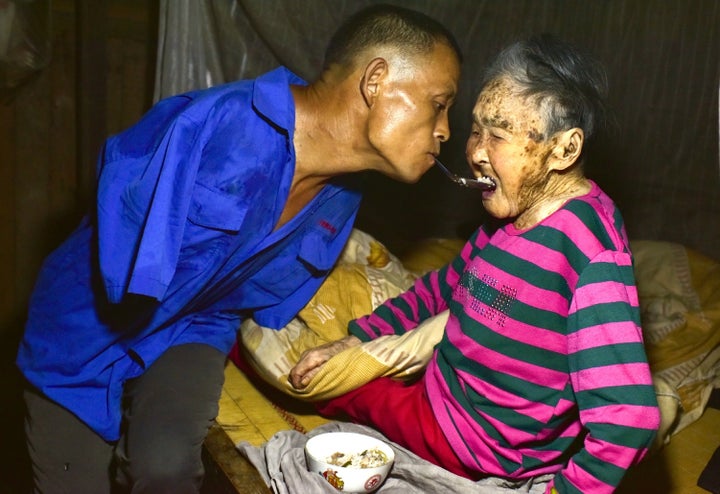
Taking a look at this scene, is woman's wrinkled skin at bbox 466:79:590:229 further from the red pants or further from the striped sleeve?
the red pants

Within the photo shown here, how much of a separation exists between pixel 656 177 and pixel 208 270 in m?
2.35

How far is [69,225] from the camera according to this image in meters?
3.83

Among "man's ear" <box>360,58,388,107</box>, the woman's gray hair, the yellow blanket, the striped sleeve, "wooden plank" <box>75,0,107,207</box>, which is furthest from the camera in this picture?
"wooden plank" <box>75,0,107,207</box>

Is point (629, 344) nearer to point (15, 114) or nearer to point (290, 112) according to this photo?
point (290, 112)

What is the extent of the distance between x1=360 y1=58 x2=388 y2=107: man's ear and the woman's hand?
0.65 meters

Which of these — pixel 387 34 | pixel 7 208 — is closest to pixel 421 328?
pixel 387 34

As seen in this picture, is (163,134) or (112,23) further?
(112,23)

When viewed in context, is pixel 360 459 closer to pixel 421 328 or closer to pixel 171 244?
pixel 421 328

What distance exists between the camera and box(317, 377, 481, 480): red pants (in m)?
1.72

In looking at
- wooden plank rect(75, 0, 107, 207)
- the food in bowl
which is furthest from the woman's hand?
wooden plank rect(75, 0, 107, 207)

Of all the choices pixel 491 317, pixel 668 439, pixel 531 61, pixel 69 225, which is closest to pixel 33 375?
pixel 491 317

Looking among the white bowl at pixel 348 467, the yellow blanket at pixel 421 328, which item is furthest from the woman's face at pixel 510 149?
the white bowl at pixel 348 467

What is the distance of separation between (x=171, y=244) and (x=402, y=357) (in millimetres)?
647

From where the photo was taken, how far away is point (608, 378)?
137cm
